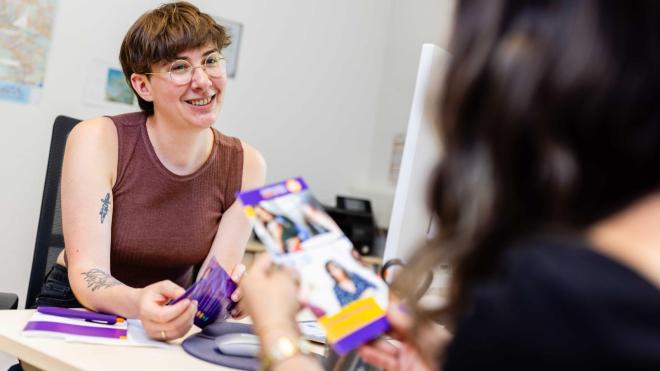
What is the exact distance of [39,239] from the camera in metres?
1.79

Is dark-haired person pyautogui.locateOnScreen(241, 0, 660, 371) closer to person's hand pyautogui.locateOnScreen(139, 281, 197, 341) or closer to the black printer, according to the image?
person's hand pyautogui.locateOnScreen(139, 281, 197, 341)

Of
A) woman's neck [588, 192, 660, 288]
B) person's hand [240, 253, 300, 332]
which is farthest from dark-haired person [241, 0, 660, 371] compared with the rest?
person's hand [240, 253, 300, 332]

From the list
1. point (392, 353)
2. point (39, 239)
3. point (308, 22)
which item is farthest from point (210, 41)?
point (308, 22)

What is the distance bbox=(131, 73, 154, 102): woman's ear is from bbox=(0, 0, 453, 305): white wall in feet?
3.56

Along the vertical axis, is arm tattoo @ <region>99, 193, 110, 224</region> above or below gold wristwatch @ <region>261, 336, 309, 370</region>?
below

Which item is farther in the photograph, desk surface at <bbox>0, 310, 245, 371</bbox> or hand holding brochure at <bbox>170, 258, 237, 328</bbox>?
hand holding brochure at <bbox>170, 258, 237, 328</bbox>

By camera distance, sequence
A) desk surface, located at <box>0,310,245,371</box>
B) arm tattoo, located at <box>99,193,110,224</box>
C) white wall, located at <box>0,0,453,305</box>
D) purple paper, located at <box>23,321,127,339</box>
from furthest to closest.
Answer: white wall, located at <box>0,0,453,305</box> → arm tattoo, located at <box>99,193,110,224</box> → purple paper, located at <box>23,321,127,339</box> → desk surface, located at <box>0,310,245,371</box>

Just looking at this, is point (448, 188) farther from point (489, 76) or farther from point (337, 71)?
point (337, 71)

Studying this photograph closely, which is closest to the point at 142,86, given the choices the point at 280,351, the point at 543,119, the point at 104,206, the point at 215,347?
the point at 104,206

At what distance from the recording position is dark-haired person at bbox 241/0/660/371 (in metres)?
0.52

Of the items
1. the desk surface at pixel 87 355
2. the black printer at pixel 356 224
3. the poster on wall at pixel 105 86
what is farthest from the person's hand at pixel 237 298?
the black printer at pixel 356 224

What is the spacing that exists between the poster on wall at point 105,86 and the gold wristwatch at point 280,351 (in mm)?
2261

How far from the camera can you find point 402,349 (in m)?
1.01

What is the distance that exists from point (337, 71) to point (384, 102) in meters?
0.35
